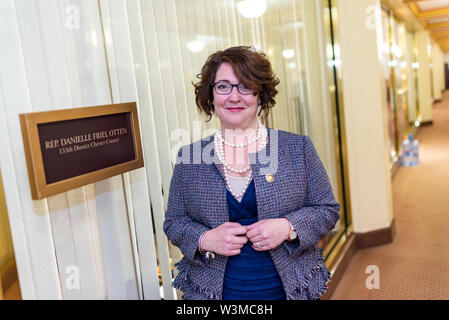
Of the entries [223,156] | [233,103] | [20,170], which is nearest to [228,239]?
[223,156]

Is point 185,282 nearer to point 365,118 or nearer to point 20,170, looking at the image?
point 20,170

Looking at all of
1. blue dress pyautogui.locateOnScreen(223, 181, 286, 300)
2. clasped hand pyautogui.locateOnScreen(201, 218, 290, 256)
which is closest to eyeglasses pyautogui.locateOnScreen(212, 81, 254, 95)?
blue dress pyautogui.locateOnScreen(223, 181, 286, 300)

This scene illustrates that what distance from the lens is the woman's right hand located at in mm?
1427

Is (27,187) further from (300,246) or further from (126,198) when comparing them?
(300,246)

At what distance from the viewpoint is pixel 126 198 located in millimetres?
1795

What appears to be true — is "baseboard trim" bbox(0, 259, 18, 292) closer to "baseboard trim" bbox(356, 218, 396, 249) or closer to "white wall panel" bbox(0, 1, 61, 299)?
"white wall panel" bbox(0, 1, 61, 299)

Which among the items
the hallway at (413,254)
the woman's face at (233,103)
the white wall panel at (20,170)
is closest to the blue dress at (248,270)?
the woman's face at (233,103)

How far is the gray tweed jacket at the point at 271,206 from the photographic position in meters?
1.50

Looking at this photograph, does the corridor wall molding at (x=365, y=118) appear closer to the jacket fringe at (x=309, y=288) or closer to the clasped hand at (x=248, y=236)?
the jacket fringe at (x=309, y=288)

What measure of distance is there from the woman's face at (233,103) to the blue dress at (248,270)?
23 cm

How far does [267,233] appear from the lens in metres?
1.42

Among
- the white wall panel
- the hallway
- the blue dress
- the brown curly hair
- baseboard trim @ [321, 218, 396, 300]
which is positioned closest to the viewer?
the white wall panel

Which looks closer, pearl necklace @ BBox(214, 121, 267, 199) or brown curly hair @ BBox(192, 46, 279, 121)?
brown curly hair @ BBox(192, 46, 279, 121)
